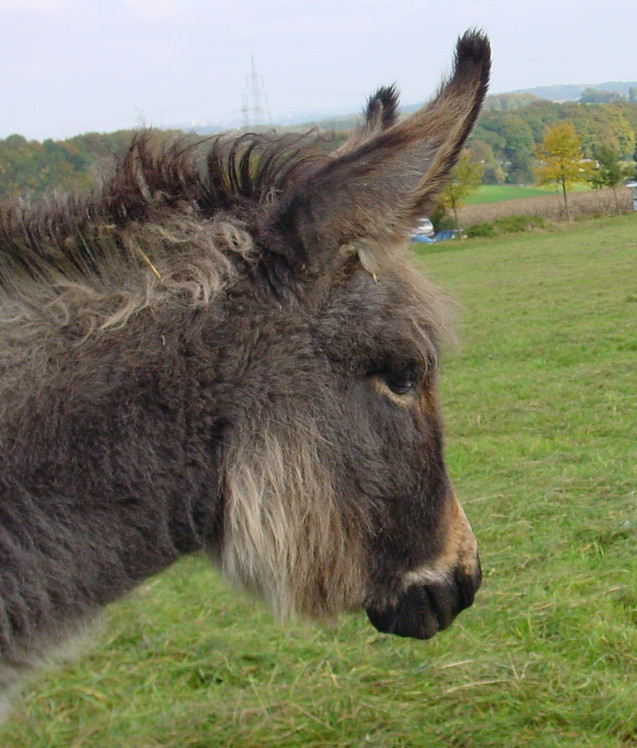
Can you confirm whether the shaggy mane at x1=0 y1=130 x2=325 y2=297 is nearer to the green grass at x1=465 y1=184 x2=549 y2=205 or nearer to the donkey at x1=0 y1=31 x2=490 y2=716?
the donkey at x1=0 y1=31 x2=490 y2=716

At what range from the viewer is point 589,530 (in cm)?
527

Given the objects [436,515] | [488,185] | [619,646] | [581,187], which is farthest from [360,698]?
[488,185]

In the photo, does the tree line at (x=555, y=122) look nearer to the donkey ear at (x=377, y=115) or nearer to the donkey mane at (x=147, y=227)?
the donkey ear at (x=377, y=115)

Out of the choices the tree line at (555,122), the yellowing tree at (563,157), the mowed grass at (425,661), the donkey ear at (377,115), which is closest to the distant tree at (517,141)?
the tree line at (555,122)

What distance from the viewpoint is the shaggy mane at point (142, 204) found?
2.04 meters

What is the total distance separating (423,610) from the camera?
2.43 meters

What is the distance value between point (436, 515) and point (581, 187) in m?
73.3

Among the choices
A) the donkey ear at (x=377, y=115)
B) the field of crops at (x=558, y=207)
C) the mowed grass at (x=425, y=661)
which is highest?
the donkey ear at (x=377, y=115)

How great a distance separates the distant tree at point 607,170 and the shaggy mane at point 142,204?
51.2 m

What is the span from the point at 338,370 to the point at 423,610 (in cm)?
83

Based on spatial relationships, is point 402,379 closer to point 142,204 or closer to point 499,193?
point 142,204

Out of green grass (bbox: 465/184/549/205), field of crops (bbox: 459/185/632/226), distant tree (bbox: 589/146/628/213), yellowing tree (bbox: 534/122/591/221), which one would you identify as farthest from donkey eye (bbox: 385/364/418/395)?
green grass (bbox: 465/184/549/205)

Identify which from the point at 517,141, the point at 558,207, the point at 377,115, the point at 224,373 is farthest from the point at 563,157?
the point at 224,373

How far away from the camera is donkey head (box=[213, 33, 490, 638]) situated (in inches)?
79.7
